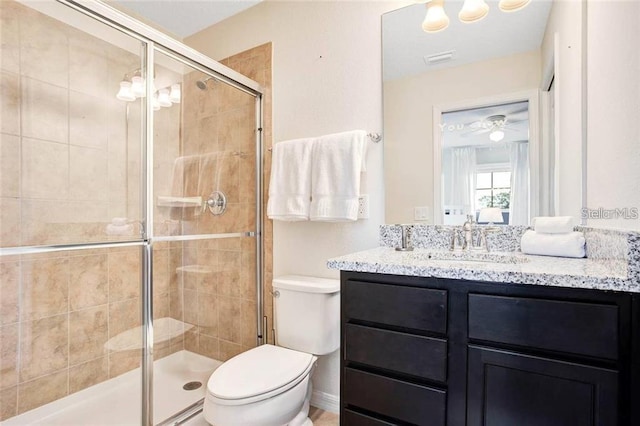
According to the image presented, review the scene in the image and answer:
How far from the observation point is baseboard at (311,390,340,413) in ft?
5.71

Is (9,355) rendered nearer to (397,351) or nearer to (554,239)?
(397,351)

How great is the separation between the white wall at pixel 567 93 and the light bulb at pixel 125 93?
1926 mm

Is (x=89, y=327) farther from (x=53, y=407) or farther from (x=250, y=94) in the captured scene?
(x=250, y=94)

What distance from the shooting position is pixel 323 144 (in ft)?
5.45

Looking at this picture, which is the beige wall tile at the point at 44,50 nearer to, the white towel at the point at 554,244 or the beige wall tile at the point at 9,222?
the beige wall tile at the point at 9,222

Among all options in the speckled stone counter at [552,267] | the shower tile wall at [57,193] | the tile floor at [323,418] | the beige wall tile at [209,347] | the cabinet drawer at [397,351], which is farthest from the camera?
the beige wall tile at [209,347]

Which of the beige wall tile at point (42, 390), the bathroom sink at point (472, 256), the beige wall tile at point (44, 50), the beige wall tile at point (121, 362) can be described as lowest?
the beige wall tile at point (42, 390)

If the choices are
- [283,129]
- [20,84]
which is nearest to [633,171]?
[283,129]

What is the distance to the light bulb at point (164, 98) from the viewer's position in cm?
162

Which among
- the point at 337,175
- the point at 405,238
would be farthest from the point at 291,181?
the point at 405,238

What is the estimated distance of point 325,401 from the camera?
1.77m

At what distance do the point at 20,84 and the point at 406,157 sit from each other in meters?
1.87

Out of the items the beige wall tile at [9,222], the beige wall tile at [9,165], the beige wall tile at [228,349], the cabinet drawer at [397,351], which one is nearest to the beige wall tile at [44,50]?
the beige wall tile at [9,165]

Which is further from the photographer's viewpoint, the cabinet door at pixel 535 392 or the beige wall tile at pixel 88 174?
the beige wall tile at pixel 88 174
